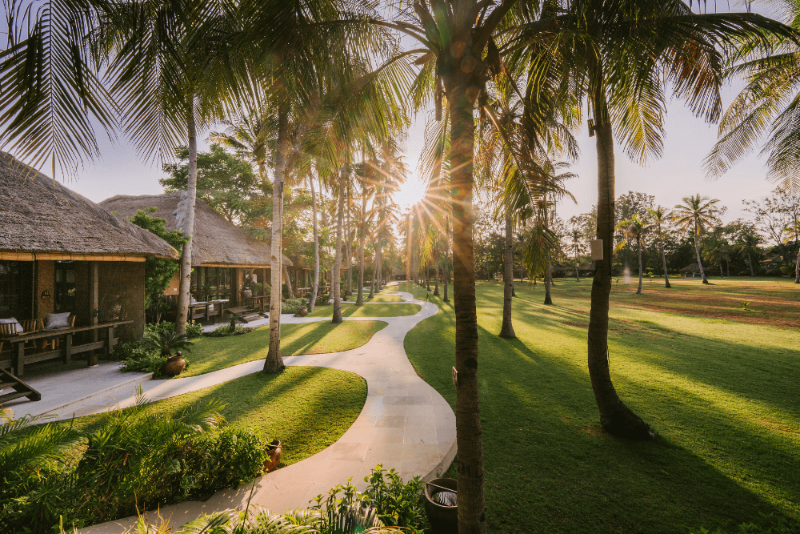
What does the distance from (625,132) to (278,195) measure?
7481 millimetres

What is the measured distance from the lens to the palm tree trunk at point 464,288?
2.48 m

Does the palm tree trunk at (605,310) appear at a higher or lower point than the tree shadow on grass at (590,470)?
higher

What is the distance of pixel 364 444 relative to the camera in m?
4.39

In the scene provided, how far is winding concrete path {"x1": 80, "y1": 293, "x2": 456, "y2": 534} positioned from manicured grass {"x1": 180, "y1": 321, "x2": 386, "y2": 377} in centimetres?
92

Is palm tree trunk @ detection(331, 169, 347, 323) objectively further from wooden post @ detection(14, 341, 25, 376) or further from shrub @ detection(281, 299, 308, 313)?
wooden post @ detection(14, 341, 25, 376)

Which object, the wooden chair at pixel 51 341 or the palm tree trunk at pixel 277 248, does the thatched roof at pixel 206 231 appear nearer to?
the wooden chair at pixel 51 341

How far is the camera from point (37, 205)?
716 centimetres

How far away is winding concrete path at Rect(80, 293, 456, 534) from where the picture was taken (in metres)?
3.28

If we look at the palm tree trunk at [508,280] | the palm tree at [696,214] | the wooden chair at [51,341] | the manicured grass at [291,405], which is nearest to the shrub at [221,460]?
the manicured grass at [291,405]

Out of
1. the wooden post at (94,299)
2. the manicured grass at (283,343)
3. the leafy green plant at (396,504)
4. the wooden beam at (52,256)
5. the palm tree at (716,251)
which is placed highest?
the palm tree at (716,251)

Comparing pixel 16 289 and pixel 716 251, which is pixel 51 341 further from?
pixel 716 251

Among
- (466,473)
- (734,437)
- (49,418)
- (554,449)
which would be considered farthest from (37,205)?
(734,437)

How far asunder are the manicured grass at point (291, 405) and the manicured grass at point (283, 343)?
1.85 metres

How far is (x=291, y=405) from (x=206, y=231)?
43.4 feet
